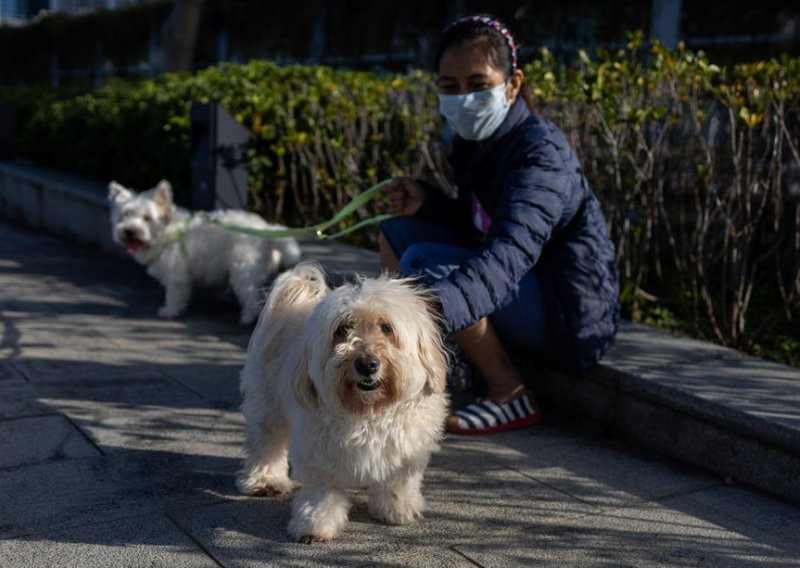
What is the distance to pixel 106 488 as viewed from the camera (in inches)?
138

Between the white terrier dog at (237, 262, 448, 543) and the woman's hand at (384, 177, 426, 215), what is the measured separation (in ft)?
4.36

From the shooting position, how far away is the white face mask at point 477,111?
159 inches

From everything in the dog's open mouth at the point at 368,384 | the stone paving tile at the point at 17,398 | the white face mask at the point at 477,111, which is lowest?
the stone paving tile at the point at 17,398

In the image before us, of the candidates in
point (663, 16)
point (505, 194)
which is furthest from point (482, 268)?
point (663, 16)

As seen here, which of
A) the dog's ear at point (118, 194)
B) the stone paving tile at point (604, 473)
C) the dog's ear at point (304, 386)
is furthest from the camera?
the dog's ear at point (118, 194)

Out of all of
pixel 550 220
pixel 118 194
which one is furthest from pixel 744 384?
pixel 118 194

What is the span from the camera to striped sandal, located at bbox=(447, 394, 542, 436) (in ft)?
13.8

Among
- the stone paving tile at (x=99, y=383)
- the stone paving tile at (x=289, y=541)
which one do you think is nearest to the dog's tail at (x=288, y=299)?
the stone paving tile at (x=289, y=541)

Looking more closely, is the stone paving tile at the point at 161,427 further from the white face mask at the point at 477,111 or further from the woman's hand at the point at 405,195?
the white face mask at the point at 477,111

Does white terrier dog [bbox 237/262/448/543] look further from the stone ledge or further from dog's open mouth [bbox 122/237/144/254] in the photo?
dog's open mouth [bbox 122/237/144/254]

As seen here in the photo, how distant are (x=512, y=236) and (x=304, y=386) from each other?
1093mm

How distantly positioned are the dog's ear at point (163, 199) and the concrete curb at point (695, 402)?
3187mm

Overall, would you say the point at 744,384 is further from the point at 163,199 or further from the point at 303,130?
the point at 303,130

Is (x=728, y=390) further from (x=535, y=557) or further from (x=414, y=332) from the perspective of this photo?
(x=414, y=332)
